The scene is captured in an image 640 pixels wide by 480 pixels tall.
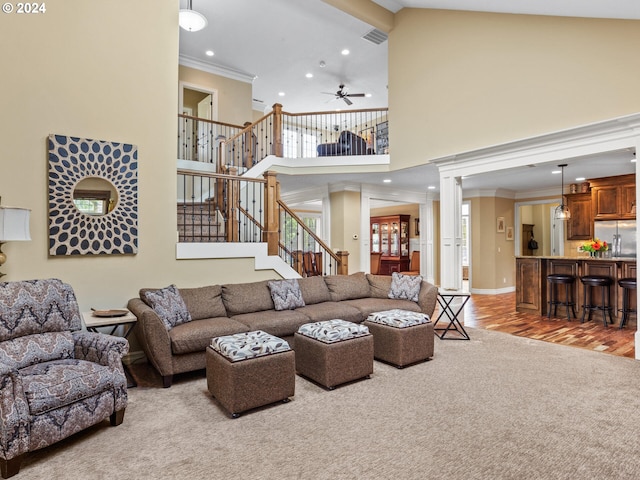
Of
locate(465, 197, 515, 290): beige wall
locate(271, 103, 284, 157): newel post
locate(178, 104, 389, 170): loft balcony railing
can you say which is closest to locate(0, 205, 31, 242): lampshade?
locate(178, 104, 389, 170): loft balcony railing

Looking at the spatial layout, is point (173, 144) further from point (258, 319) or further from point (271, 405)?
point (271, 405)

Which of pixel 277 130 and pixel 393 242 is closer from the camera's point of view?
pixel 277 130

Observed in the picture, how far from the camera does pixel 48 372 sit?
247cm

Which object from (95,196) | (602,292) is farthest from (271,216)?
(602,292)

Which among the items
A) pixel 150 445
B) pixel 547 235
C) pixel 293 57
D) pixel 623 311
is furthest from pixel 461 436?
pixel 547 235

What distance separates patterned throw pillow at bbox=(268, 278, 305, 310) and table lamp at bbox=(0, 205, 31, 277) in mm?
2457

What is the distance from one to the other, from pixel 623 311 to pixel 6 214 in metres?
7.66

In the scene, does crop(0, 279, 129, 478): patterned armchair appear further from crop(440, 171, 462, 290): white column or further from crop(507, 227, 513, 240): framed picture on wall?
crop(507, 227, 513, 240): framed picture on wall

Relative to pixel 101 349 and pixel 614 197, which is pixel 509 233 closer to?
pixel 614 197

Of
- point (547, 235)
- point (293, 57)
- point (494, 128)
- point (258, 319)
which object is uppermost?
point (293, 57)

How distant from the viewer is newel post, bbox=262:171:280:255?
5145 mm

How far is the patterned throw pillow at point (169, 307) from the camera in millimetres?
3688

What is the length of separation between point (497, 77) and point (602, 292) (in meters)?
3.72

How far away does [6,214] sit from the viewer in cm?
302
